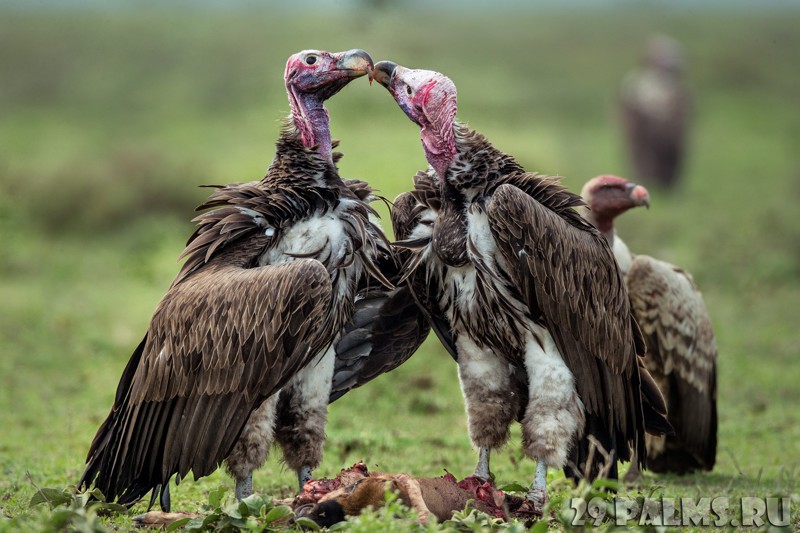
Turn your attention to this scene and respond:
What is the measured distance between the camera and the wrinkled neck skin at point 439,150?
18.2ft

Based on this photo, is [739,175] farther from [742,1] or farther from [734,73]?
[742,1]

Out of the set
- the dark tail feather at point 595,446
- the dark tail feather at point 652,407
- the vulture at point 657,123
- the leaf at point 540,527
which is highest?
the vulture at point 657,123

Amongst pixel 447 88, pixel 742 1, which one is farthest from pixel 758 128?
pixel 447 88

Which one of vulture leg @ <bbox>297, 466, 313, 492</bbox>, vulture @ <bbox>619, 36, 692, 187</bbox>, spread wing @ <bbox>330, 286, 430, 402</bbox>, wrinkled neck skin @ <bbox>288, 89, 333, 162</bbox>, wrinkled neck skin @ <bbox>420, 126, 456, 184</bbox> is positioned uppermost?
vulture @ <bbox>619, 36, 692, 187</bbox>

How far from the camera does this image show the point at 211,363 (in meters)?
5.16

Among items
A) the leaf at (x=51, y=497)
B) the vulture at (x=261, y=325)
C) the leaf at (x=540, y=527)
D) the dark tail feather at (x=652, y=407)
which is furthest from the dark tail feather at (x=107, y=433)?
the dark tail feather at (x=652, y=407)

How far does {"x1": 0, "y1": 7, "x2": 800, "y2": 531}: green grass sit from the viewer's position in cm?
789

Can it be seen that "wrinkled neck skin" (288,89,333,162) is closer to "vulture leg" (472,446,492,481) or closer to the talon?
"vulture leg" (472,446,492,481)

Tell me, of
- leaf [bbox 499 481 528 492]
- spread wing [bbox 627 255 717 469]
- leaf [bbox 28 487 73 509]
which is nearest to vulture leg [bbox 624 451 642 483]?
spread wing [bbox 627 255 717 469]

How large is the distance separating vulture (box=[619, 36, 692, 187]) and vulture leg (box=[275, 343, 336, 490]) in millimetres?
14873

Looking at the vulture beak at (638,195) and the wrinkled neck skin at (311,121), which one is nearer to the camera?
the wrinkled neck skin at (311,121)

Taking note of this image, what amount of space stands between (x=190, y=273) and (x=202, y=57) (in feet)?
71.0

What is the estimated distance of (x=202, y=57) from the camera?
26.3 metres

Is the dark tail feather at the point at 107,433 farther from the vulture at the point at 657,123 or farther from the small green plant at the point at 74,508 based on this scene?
the vulture at the point at 657,123
